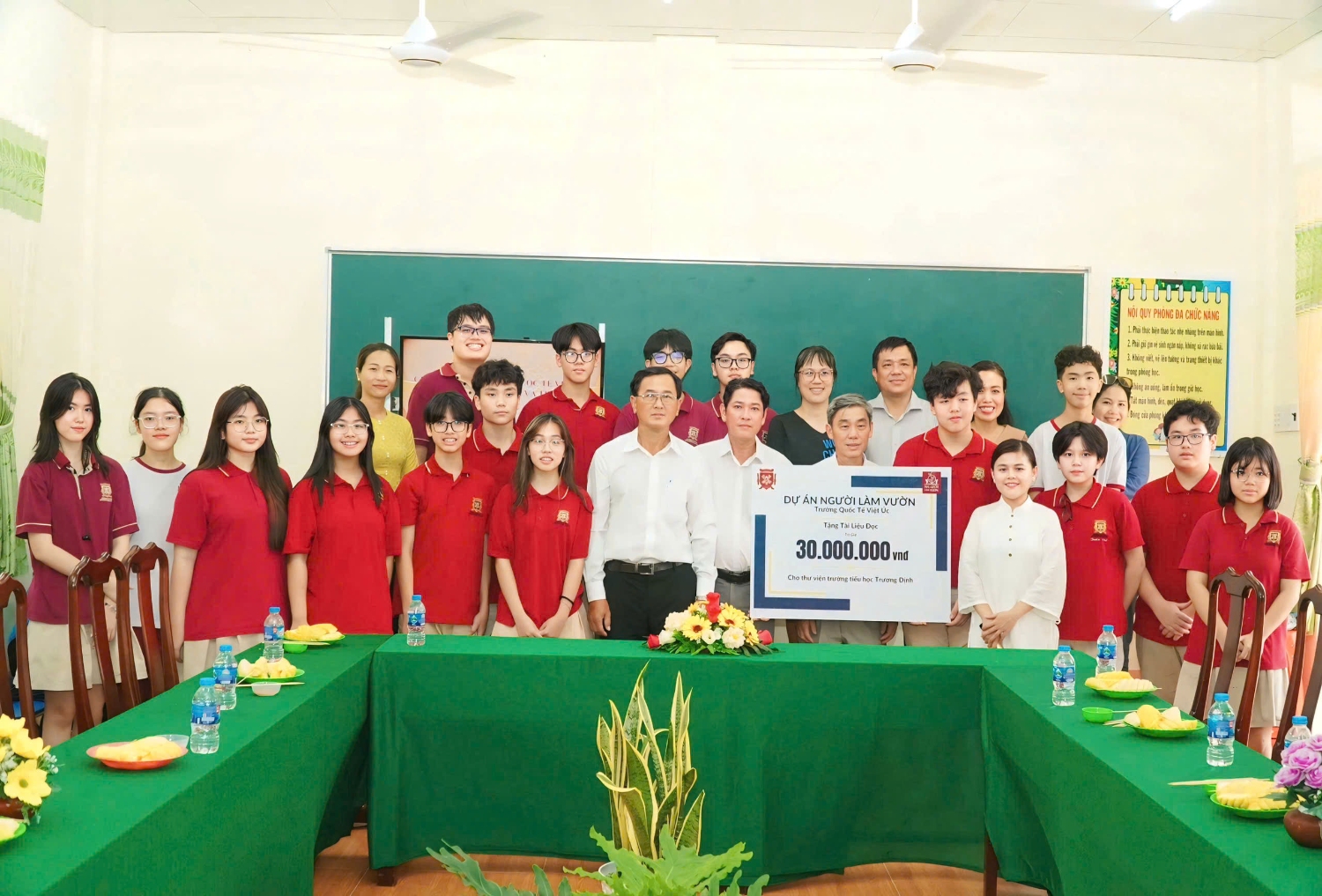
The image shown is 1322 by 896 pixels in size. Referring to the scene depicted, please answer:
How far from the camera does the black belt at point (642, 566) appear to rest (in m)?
4.30

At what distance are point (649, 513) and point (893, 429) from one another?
1478 millimetres

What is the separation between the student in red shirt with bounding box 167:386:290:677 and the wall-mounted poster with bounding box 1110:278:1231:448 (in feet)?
14.6

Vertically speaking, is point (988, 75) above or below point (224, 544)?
above

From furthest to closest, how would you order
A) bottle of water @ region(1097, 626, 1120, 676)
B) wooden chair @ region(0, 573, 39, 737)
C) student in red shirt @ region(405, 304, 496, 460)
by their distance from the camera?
student in red shirt @ region(405, 304, 496, 460) → bottle of water @ region(1097, 626, 1120, 676) → wooden chair @ region(0, 573, 39, 737)

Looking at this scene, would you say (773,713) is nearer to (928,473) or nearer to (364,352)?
(928,473)

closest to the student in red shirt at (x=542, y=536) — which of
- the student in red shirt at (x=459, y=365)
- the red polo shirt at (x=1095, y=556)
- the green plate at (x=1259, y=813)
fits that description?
the student in red shirt at (x=459, y=365)

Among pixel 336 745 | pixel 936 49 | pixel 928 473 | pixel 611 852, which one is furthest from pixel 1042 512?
pixel 611 852

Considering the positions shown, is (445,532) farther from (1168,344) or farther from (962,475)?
(1168,344)

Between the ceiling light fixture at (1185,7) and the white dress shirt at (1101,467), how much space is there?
83.8 inches

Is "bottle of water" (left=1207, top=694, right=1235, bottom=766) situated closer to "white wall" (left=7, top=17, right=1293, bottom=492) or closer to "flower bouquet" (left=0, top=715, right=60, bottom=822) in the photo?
"flower bouquet" (left=0, top=715, right=60, bottom=822)

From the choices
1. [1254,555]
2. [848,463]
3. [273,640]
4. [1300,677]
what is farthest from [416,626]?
[1254,555]

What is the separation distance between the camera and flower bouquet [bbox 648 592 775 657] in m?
3.50

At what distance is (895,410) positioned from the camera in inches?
205

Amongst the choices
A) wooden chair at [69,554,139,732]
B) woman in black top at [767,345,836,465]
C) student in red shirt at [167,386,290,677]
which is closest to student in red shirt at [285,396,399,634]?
student in red shirt at [167,386,290,677]
